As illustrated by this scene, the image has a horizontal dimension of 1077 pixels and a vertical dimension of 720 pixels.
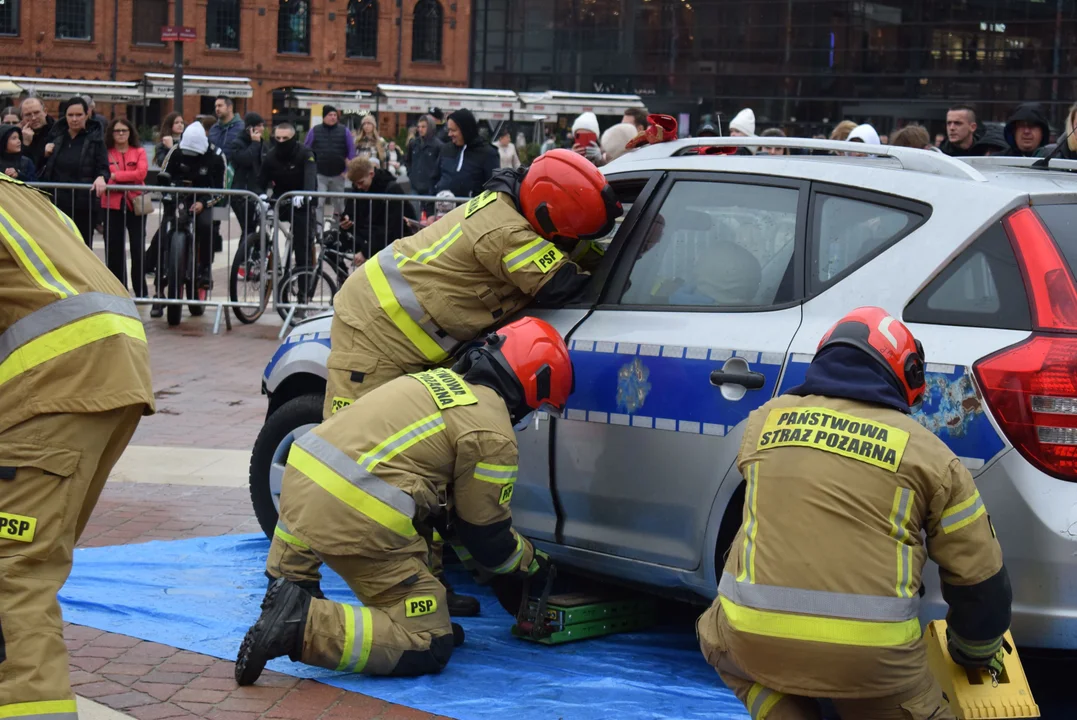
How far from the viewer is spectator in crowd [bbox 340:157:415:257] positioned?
11.9 meters

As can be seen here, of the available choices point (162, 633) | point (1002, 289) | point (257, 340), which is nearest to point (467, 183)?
point (257, 340)

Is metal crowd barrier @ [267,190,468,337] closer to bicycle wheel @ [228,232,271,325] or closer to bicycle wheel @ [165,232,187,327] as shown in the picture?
bicycle wheel @ [228,232,271,325]

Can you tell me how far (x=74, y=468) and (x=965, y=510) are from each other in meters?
2.07

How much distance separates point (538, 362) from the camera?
14.0 feet

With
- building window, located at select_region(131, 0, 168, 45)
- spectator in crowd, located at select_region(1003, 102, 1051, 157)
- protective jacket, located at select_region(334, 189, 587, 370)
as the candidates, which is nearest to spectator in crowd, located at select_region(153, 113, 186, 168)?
spectator in crowd, located at select_region(1003, 102, 1051, 157)

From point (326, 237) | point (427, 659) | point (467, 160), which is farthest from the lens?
point (467, 160)

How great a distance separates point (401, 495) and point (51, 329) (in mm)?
1293

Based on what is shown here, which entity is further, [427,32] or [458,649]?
[427,32]

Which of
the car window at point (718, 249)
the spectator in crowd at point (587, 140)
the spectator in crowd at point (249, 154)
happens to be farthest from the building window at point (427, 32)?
the car window at point (718, 249)

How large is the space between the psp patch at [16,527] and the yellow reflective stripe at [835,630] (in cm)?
169

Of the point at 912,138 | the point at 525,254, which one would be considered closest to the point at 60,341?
the point at 525,254

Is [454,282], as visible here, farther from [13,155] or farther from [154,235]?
[13,155]

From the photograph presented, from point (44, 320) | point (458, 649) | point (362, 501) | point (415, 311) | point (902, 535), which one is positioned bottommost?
point (458, 649)

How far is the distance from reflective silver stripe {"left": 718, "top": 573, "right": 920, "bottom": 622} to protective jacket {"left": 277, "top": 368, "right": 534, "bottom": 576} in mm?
1262
